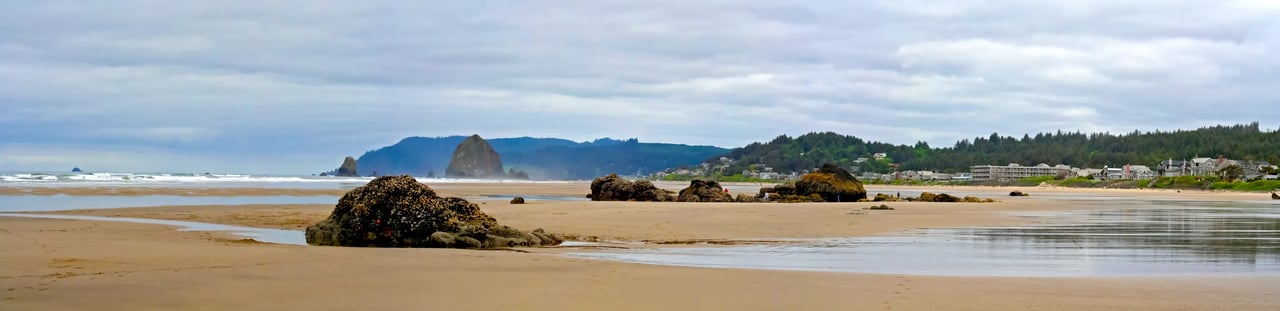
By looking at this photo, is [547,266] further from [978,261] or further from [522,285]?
[978,261]

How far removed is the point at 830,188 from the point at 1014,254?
97.5 feet

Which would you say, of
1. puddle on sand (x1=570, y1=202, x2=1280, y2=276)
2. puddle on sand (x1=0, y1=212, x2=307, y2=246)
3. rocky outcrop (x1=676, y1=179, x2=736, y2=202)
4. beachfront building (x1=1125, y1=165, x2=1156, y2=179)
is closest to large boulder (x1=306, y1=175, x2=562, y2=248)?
puddle on sand (x1=0, y1=212, x2=307, y2=246)

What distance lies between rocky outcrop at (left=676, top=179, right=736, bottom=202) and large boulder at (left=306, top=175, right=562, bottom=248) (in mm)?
25400

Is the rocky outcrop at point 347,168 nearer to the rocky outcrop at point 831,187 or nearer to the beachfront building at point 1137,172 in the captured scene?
the beachfront building at point 1137,172

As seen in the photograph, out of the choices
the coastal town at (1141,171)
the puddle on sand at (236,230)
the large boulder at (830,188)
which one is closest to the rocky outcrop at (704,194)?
the large boulder at (830,188)

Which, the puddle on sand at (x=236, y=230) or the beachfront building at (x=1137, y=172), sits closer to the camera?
the puddle on sand at (x=236, y=230)

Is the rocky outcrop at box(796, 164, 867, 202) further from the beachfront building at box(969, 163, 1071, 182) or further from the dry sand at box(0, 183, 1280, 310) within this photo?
the beachfront building at box(969, 163, 1071, 182)

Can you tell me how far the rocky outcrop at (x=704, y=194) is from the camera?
41.2 m

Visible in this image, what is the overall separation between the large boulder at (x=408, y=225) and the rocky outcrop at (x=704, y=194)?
25400mm

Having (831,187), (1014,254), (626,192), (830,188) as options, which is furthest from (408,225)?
(831,187)

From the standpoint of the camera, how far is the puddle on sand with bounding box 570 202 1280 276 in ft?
38.2

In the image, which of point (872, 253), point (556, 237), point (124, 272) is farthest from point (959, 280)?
point (124, 272)

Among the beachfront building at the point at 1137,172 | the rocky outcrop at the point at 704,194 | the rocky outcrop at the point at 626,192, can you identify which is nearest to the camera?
the rocky outcrop at the point at 704,194

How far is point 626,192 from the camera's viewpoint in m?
42.4
